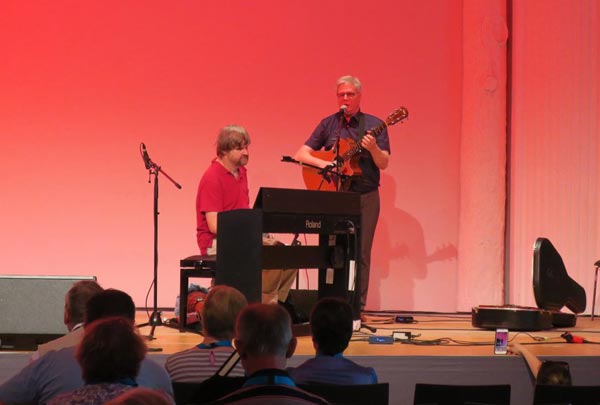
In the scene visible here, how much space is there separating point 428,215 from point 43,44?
3519mm

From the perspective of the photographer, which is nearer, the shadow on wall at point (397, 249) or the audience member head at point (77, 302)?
the audience member head at point (77, 302)

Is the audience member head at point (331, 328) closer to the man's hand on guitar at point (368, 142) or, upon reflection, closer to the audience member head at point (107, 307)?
the audience member head at point (107, 307)

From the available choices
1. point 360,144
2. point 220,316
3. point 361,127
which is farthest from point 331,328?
point 361,127

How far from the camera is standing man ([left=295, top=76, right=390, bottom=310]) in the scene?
6555mm

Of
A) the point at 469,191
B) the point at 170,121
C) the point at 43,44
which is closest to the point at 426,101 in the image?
the point at 469,191

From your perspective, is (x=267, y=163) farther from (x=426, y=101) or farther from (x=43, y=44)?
(x=43, y=44)

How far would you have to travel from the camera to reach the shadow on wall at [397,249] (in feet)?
26.9

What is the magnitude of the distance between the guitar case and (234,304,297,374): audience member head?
3501 millimetres

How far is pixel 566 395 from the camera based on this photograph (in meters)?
3.62

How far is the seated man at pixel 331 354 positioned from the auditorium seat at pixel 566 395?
2.08 ft

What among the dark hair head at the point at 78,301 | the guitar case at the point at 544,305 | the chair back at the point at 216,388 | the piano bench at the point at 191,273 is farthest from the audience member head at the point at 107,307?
the guitar case at the point at 544,305

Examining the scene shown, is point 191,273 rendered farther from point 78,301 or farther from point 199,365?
point 199,365

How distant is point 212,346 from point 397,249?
4696mm

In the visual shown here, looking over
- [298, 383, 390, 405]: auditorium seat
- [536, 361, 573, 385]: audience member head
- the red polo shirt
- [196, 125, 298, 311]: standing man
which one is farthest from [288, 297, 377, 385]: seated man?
the red polo shirt
